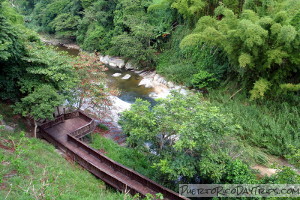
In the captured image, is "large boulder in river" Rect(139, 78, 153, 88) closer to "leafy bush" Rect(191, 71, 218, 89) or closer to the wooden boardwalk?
"leafy bush" Rect(191, 71, 218, 89)

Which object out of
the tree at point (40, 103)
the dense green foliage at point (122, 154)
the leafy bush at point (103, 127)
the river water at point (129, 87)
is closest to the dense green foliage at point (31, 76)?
the tree at point (40, 103)

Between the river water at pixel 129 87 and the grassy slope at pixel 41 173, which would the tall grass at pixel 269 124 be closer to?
the river water at pixel 129 87

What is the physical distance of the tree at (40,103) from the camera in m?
8.10

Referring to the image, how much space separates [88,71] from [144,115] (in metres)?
5.53

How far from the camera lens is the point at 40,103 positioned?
27.1 feet

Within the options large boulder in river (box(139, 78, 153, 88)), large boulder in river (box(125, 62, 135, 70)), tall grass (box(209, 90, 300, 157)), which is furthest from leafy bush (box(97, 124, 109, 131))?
large boulder in river (box(125, 62, 135, 70))

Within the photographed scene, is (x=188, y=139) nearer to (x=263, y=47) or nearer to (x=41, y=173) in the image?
(x=41, y=173)

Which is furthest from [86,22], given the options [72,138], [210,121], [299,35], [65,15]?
[210,121]

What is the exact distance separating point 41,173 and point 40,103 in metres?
2.98

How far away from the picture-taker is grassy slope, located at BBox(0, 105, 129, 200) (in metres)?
5.01

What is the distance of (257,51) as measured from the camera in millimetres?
10320

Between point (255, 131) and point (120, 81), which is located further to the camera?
point (120, 81)

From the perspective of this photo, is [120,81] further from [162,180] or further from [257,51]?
[162,180]

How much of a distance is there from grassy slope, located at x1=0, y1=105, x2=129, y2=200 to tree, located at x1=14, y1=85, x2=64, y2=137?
3.00ft
